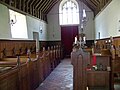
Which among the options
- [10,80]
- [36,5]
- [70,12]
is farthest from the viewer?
[70,12]

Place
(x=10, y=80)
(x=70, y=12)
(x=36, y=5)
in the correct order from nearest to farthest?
(x=10, y=80) < (x=36, y=5) < (x=70, y=12)

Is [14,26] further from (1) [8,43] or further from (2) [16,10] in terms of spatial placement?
(1) [8,43]

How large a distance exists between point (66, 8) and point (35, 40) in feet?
15.5

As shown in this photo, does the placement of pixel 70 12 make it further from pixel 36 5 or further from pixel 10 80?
pixel 10 80

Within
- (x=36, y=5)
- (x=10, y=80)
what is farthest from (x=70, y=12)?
(x=10, y=80)

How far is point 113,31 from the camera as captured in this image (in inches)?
368

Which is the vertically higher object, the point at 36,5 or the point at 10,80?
the point at 36,5

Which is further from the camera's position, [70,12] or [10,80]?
[70,12]

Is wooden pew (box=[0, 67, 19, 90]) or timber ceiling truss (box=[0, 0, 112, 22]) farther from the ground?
timber ceiling truss (box=[0, 0, 112, 22])

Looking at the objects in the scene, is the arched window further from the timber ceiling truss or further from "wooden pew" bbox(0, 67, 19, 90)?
"wooden pew" bbox(0, 67, 19, 90)

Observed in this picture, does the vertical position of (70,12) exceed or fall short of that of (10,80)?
it exceeds it

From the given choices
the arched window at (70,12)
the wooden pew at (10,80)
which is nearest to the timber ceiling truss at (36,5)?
the arched window at (70,12)

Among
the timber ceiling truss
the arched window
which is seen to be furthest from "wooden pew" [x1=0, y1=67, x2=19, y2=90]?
the arched window

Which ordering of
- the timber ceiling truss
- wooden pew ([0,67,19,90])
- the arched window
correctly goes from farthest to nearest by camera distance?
the arched window → the timber ceiling truss → wooden pew ([0,67,19,90])
